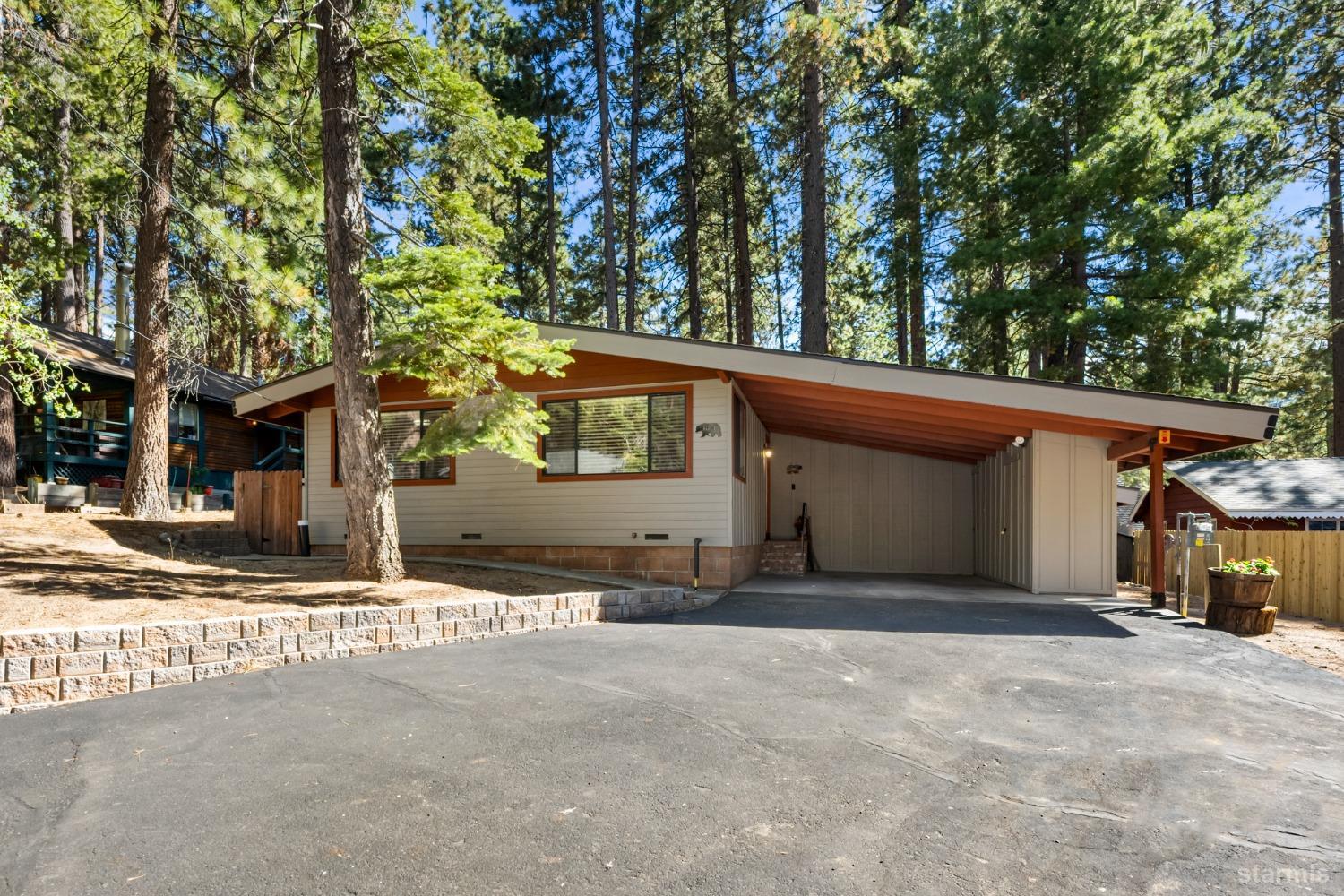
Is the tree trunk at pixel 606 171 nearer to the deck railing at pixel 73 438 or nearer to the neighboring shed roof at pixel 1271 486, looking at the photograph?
the deck railing at pixel 73 438

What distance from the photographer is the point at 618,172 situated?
62.4 feet

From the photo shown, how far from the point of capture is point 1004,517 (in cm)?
1094

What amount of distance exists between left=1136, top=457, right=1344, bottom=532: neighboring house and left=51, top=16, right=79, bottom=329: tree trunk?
20711 mm

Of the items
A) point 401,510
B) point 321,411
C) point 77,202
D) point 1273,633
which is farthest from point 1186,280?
point 77,202

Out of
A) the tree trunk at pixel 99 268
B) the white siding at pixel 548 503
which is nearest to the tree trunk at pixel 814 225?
the white siding at pixel 548 503

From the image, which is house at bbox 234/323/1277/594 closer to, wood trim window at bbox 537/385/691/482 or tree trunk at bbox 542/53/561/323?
wood trim window at bbox 537/385/691/482

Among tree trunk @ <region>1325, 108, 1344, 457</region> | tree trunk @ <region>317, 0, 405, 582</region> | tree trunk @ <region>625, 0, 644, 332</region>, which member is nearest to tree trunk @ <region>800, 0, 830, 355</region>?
tree trunk @ <region>625, 0, 644, 332</region>

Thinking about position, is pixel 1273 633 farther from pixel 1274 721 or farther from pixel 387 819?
pixel 387 819

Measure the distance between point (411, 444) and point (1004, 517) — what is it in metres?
9.52

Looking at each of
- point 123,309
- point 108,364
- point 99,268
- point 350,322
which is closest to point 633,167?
point 123,309

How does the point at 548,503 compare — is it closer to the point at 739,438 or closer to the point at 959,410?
the point at 739,438

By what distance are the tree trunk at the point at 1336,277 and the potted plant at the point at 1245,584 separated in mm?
12841

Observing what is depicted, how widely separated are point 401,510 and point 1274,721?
10.4 m

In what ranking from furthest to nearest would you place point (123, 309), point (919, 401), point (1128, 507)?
1. point (1128, 507)
2. point (123, 309)
3. point (919, 401)
